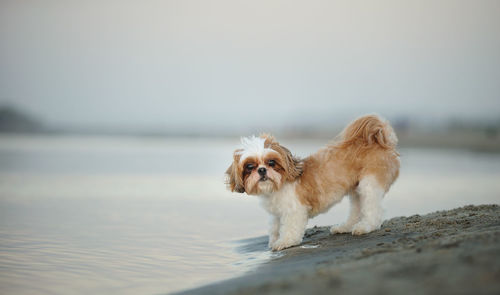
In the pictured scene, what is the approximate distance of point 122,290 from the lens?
481cm

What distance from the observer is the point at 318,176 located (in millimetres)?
6379

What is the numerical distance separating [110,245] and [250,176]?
2209 millimetres

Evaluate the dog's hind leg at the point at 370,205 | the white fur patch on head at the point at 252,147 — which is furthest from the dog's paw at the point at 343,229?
the white fur patch on head at the point at 252,147

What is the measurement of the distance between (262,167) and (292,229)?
0.89 meters

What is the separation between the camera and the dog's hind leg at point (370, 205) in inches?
248

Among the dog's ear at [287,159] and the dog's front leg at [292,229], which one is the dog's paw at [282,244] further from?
the dog's ear at [287,159]

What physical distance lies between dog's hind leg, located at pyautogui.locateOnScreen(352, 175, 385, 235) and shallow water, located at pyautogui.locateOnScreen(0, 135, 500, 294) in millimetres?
1242

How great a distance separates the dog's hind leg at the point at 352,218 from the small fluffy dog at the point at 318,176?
0.01 metres

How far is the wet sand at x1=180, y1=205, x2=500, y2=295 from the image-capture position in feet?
10.4

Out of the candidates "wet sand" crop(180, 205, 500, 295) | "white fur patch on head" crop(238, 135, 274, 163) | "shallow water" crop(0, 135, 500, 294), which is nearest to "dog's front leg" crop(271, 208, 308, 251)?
"wet sand" crop(180, 205, 500, 295)

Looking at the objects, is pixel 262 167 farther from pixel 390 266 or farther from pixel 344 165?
pixel 390 266

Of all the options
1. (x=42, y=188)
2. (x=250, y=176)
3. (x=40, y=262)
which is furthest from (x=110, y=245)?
(x=42, y=188)

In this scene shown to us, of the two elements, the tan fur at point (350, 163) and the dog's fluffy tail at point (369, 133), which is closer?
the tan fur at point (350, 163)

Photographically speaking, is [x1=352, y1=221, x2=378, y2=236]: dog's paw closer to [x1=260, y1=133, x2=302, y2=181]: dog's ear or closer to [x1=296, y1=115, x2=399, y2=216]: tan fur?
[x1=296, y1=115, x2=399, y2=216]: tan fur
